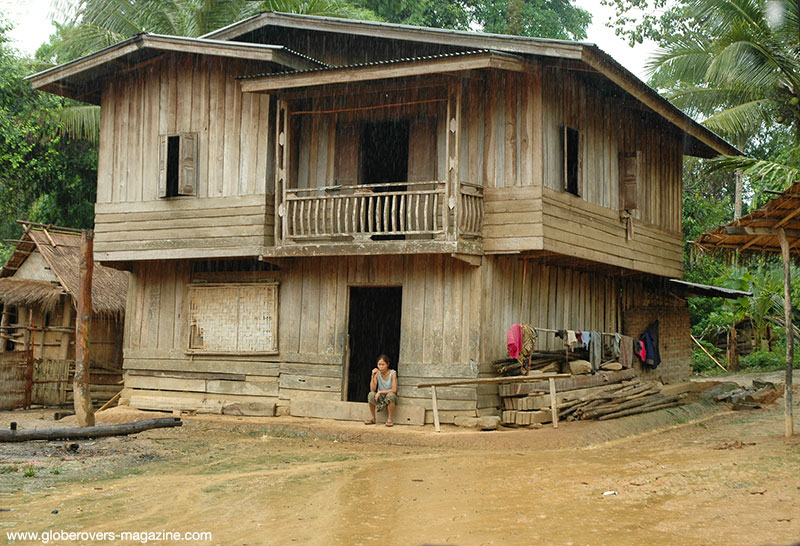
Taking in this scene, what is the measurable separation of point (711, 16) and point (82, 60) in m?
14.7

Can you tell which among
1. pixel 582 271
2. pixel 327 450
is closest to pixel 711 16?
pixel 582 271

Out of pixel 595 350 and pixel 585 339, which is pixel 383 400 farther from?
pixel 595 350

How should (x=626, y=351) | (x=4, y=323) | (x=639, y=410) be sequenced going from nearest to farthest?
(x=639, y=410) < (x=626, y=351) < (x=4, y=323)

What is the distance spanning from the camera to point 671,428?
14773 millimetres

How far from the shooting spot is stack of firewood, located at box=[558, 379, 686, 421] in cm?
1420

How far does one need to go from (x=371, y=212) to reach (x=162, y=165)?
438 centimetres

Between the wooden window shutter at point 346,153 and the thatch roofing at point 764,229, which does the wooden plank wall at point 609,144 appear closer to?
the thatch roofing at point 764,229

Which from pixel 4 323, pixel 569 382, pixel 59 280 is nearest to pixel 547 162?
pixel 569 382

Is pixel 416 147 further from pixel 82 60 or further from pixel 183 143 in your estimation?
pixel 82 60

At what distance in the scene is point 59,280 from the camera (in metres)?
19.5

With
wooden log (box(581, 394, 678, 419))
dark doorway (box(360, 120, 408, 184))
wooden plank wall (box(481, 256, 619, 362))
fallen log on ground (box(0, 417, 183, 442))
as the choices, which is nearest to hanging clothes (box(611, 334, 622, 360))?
wooden plank wall (box(481, 256, 619, 362))

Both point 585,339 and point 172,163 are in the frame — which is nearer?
point 585,339

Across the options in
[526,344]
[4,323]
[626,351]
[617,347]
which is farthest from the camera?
[4,323]

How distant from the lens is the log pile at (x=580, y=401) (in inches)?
546
